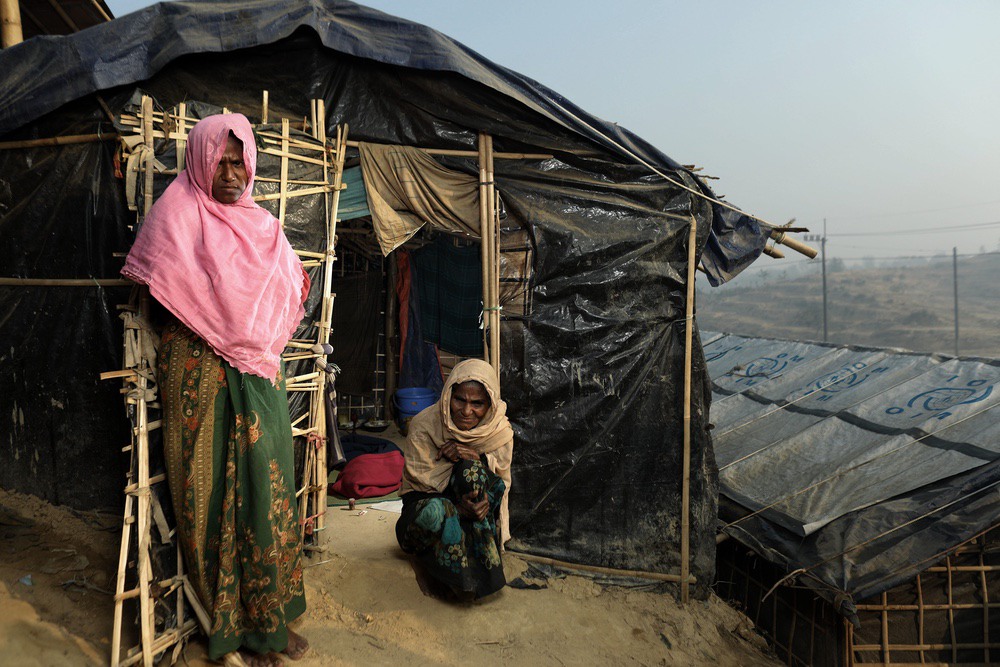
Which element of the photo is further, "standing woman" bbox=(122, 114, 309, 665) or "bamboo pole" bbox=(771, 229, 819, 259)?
"bamboo pole" bbox=(771, 229, 819, 259)

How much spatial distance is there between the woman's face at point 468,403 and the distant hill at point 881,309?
17198 millimetres

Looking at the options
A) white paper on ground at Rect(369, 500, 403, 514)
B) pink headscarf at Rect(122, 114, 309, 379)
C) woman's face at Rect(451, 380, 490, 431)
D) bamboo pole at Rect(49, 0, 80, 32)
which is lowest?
white paper on ground at Rect(369, 500, 403, 514)

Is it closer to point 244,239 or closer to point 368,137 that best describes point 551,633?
point 244,239

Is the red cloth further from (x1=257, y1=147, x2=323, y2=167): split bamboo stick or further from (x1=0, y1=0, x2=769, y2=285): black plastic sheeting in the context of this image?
(x1=0, y1=0, x2=769, y2=285): black plastic sheeting

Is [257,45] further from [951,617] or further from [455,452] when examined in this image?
[951,617]

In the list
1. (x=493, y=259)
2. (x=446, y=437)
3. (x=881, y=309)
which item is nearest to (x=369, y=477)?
(x=446, y=437)

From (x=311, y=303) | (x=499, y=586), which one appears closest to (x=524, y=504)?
(x=499, y=586)

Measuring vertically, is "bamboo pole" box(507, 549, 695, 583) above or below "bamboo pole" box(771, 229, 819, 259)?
below

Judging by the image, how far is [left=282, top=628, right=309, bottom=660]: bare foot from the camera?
257cm

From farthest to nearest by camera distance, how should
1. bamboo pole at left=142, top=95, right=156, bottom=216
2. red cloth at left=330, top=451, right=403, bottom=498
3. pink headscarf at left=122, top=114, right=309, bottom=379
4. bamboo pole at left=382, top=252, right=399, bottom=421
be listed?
bamboo pole at left=382, top=252, right=399, bottom=421 → red cloth at left=330, top=451, right=403, bottom=498 → bamboo pole at left=142, top=95, right=156, bottom=216 → pink headscarf at left=122, top=114, right=309, bottom=379

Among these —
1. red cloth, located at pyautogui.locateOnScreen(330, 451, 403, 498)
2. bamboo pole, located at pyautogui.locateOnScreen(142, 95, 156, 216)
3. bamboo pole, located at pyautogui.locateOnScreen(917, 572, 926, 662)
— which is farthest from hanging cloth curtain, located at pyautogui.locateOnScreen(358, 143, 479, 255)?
bamboo pole, located at pyautogui.locateOnScreen(917, 572, 926, 662)

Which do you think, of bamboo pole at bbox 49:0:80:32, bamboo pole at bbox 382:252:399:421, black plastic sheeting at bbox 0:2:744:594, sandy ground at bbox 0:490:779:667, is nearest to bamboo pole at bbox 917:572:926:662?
sandy ground at bbox 0:490:779:667

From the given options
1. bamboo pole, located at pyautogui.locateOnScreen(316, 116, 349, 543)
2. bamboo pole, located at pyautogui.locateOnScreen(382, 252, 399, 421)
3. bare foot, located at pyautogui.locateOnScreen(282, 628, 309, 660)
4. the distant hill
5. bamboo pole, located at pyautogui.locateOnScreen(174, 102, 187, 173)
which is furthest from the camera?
the distant hill

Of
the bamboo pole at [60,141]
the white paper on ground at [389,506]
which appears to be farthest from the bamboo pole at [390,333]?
the bamboo pole at [60,141]
